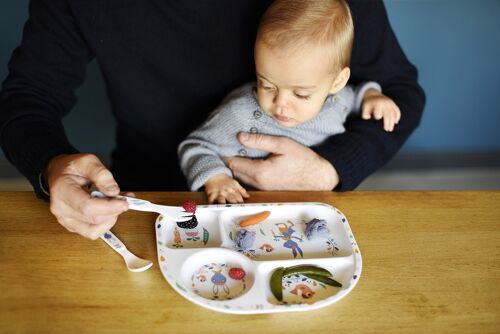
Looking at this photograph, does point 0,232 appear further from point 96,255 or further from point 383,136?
point 383,136

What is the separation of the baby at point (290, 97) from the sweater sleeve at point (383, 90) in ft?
0.12

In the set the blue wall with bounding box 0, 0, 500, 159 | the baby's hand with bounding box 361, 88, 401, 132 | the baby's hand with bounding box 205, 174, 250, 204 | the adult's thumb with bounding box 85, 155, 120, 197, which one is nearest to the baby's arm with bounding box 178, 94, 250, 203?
the baby's hand with bounding box 205, 174, 250, 204

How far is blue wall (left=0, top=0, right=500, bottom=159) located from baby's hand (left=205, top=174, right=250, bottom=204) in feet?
2.97

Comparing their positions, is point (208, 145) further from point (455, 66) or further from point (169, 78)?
point (455, 66)

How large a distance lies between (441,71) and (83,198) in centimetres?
150

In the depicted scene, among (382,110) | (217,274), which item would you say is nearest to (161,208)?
(217,274)

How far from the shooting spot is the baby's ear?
1142 millimetres

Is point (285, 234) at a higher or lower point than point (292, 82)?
lower

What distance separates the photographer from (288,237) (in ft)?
3.06

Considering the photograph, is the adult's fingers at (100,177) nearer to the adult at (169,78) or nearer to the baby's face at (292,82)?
the adult at (169,78)

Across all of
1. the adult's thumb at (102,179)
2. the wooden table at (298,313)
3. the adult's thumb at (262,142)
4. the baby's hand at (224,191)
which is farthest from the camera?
the adult's thumb at (262,142)

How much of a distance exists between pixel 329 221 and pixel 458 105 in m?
1.27

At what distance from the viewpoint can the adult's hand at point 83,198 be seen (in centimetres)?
83

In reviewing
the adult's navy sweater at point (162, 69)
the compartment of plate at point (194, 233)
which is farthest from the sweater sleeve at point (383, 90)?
the compartment of plate at point (194, 233)
